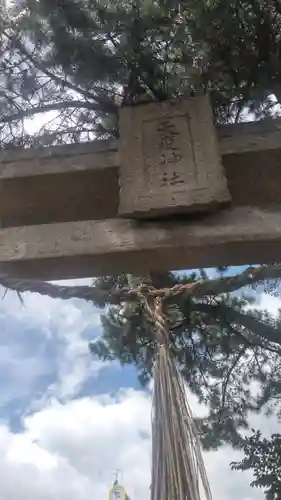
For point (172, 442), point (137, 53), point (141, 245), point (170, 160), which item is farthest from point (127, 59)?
point (172, 442)

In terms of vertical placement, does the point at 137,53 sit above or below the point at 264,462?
above

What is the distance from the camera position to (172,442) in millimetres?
1080

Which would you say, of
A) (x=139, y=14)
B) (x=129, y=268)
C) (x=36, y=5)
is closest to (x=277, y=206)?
(x=129, y=268)

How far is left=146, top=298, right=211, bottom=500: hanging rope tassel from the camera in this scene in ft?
3.37

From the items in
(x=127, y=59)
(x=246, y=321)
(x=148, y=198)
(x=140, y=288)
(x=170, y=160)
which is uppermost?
(x=127, y=59)

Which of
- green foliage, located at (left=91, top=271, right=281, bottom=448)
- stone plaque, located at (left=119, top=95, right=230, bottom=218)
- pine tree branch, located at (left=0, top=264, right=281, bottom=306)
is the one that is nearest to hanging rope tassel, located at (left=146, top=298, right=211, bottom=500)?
pine tree branch, located at (left=0, top=264, right=281, bottom=306)

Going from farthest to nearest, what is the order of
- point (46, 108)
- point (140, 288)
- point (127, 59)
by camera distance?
point (46, 108)
point (127, 59)
point (140, 288)

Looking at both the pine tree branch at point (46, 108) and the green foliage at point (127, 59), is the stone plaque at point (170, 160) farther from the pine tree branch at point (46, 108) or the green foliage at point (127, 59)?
the pine tree branch at point (46, 108)

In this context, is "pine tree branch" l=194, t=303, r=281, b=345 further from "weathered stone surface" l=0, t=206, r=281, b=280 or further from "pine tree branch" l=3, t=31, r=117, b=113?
"weathered stone surface" l=0, t=206, r=281, b=280

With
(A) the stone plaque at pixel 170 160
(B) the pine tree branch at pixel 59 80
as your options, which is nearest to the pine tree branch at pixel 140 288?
(A) the stone plaque at pixel 170 160

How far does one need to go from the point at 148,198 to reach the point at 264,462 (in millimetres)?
1931

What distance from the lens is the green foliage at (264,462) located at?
104 inches

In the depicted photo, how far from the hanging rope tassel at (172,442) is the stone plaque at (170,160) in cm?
38

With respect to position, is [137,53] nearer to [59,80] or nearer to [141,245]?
[59,80]
